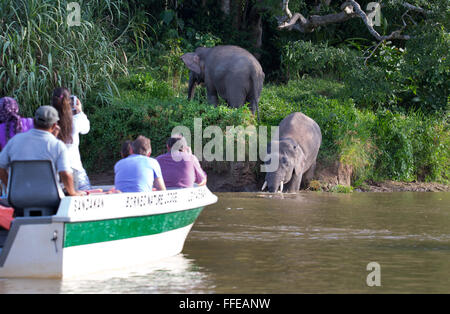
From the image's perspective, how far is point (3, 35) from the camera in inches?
733

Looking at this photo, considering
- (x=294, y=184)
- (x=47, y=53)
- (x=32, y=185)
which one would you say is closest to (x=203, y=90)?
(x=47, y=53)

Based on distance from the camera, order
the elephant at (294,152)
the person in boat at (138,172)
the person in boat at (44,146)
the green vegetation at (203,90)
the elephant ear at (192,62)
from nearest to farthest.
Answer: the person in boat at (44,146) → the person in boat at (138,172) → the elephant at (294,152) → the green vegetation at (203,90) → the elephant ear at (192,62)

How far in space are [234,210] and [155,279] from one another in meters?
5.78

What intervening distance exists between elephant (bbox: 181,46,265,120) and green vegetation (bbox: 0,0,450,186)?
73 centimetres

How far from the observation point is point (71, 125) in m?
8.96

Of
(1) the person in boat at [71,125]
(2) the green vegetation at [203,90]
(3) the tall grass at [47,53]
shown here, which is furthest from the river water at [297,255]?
(3) the tall grass at [47,53]

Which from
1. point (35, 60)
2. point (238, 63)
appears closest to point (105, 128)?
point (35, 60)

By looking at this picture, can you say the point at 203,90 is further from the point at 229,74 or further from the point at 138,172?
the point at 138,172

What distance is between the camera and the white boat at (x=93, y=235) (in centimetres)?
803

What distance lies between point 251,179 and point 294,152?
1231 millimetres

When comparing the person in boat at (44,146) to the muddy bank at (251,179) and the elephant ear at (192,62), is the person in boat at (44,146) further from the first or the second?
the elephant ear at (192,62)

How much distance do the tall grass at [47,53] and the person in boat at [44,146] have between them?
30.4 ft

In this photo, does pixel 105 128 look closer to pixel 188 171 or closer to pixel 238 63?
pixel 238 63

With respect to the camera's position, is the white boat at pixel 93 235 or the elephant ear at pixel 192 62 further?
the elephant ear at pixel 192 62
